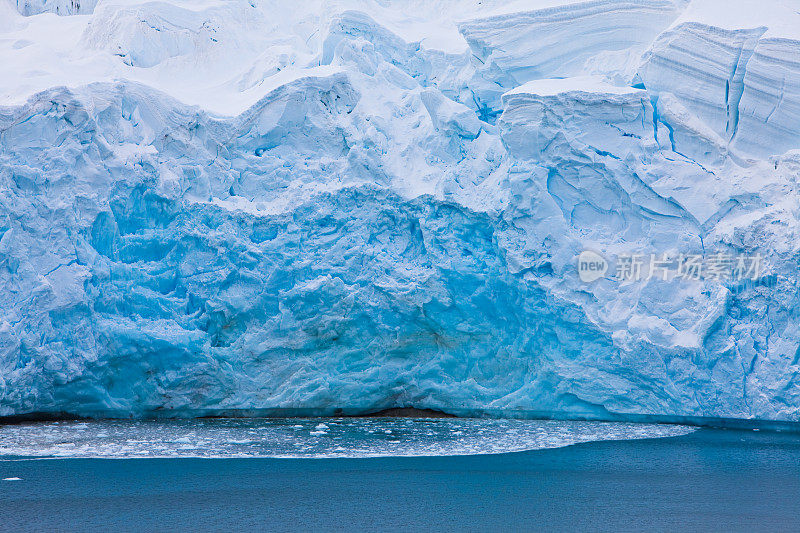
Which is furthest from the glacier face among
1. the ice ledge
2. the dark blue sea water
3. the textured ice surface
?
the dark blue sea water

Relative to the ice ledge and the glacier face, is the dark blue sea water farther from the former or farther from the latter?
the ice ledge

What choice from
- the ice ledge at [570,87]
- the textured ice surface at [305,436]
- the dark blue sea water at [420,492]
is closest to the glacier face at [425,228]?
the ice ledge at [570,87]

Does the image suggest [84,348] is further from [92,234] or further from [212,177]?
[212,177]

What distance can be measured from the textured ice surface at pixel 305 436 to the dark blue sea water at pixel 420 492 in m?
0.26

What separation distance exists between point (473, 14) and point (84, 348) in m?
5.37

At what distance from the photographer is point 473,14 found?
915 cm

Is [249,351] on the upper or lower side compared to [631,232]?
lower

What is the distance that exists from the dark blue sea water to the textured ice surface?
26 cm

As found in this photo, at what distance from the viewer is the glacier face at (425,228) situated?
704 centimetres

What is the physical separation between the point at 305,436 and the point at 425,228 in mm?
2232

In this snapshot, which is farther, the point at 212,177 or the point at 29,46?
the point at 29,46

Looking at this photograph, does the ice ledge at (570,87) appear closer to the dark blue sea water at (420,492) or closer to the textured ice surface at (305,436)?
the textured ice surface at (305,436)

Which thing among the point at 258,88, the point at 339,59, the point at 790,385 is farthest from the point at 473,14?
the point at 790,385

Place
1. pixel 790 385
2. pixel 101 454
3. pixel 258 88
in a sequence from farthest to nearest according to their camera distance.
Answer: pixel 258 88 → pixel 790 385 → pixel 101 454
